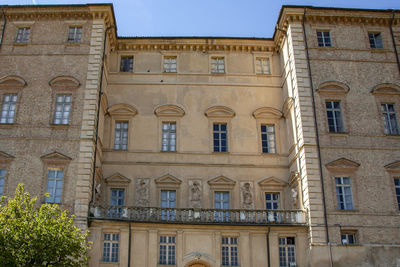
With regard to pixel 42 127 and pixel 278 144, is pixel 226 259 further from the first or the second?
pixel 42 127

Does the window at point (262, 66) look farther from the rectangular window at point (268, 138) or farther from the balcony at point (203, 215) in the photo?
the balcony at point (203, 215)

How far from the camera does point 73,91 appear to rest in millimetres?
26906

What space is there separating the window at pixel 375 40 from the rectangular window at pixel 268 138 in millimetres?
7944

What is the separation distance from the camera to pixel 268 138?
28.9 meters

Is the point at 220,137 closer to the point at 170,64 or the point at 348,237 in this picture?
the point at 170,64

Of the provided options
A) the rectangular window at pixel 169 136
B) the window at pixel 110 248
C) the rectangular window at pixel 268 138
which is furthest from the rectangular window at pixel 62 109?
the rectangular window at pixel 268 138

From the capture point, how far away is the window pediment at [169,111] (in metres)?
29.0

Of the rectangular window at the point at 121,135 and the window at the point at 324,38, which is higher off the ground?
the window at the point at 324,38

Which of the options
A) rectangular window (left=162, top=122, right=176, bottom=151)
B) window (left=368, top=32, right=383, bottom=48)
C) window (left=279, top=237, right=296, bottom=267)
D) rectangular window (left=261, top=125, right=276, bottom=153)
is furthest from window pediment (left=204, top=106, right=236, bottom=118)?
window (left=368, top=32, right=383, bottom=48)

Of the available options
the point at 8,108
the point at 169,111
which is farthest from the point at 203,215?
the point at 8,108

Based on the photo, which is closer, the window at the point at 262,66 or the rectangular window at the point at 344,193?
the rectangular window at the point at 344,193

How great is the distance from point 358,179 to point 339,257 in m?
4.39

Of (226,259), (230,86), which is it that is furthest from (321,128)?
(226,259)

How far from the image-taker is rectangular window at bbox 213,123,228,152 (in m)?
28.5
